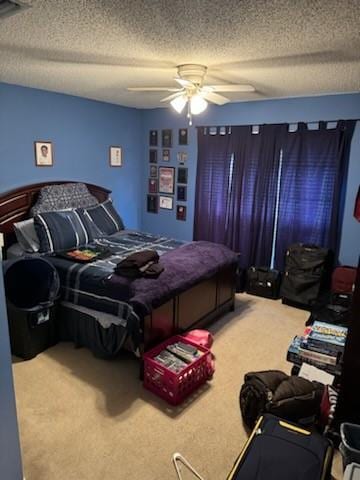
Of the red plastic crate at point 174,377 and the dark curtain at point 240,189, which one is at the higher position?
the dark curtain at point 240,189

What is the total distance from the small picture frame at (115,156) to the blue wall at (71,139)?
7cm

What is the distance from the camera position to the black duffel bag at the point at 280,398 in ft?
6.70

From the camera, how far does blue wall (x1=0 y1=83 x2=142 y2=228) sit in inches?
143

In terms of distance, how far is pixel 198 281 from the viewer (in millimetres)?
3047

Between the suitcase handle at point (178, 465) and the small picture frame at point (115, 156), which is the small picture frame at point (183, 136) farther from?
the suitcase handle at point (178, 465)

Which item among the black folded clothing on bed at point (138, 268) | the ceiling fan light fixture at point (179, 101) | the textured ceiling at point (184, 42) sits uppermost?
the textured ceiling at point (184, 42)

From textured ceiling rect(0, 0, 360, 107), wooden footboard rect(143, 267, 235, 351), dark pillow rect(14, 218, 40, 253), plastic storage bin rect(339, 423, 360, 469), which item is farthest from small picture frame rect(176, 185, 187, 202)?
plastic storage bin rect(339, 423, 360, 469)

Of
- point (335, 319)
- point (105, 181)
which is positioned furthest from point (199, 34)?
point (105, 181)

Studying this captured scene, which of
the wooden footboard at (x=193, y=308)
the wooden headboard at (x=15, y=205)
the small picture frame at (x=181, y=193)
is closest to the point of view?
the wooden footboard at (x=193, y=308)

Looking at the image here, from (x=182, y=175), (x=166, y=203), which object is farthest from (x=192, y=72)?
(x=166, y=203)

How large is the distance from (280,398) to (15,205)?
3184 mm

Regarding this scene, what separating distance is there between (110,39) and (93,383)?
7.78ft

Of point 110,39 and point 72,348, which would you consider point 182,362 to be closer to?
point 72,348

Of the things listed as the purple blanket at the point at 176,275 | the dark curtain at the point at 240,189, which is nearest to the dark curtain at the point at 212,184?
the dark curtain at the point at 240,189
